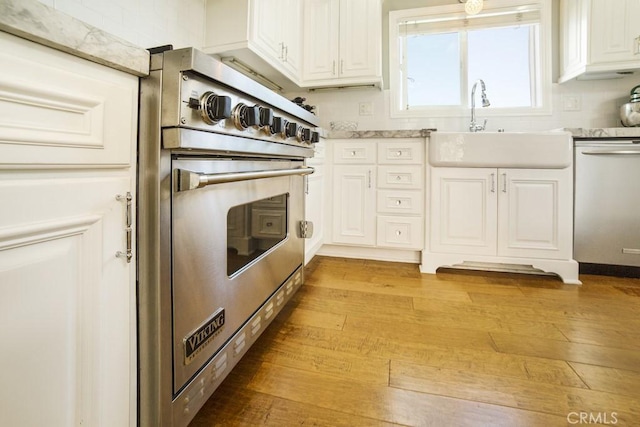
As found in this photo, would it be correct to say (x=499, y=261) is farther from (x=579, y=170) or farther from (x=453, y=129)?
(x=453, y=129)

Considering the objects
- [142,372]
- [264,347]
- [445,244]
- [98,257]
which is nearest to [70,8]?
[98,257]

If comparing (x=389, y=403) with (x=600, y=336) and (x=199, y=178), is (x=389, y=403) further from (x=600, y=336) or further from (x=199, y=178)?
(x=600, y=336)

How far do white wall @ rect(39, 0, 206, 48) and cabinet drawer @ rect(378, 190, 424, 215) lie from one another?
148cm

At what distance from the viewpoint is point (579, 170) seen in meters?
1.86

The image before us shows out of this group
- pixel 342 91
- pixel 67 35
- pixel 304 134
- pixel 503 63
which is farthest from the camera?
pixel 342 91

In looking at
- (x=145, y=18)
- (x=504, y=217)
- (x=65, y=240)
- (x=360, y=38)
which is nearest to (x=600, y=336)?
(x=504, y=217)

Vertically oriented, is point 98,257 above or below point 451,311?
above

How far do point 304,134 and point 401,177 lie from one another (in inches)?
36.7

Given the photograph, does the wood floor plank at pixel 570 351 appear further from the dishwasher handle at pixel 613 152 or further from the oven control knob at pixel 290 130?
the dishwasher handle at pixel 613 152

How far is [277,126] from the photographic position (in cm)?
102

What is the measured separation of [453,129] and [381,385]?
214 cm

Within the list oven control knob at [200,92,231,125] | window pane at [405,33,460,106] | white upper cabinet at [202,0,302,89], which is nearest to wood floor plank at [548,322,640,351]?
oven control knob at [200,92,231,125]

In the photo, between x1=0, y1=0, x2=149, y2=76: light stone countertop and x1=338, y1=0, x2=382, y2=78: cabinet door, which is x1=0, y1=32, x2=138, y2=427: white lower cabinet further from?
x1=338, y1=0, x2=382, y2=78: cabinet door

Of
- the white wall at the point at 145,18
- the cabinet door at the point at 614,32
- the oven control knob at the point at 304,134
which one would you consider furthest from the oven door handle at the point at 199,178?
the cabinet door at the point at 614,32
